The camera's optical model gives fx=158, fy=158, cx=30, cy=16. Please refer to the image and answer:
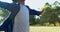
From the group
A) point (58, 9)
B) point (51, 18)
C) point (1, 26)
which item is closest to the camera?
point (1, 26)

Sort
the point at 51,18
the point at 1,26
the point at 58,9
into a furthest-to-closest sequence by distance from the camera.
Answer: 1. the point at 58,9
2. the point at 51,18
3. the point at 1,26

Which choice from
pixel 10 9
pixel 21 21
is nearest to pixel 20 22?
pixel 21 21

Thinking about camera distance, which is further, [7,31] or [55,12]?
[55,12]

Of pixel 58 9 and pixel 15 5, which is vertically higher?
pixel 15 5

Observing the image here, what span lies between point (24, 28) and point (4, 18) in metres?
0.18

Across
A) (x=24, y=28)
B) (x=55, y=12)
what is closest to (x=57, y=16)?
(x=55, y=12)

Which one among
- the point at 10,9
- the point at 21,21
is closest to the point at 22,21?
the point at 21,21

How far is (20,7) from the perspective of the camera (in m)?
1.26

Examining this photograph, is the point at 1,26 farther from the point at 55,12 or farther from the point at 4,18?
the point at 55,12

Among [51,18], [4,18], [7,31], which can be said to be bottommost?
[51,18]

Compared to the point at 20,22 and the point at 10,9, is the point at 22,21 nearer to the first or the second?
the point at 20,22

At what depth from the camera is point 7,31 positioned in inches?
47.4

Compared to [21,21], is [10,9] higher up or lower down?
higher up

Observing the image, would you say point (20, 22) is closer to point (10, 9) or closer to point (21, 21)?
point (21, 21)
